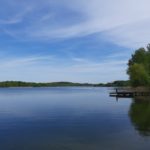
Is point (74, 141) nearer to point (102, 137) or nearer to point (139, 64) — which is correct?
point (102, 137)

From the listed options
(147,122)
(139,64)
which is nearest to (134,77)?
(139,64)

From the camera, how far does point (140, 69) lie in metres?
103

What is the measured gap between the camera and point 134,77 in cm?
10525

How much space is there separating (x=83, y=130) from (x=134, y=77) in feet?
249

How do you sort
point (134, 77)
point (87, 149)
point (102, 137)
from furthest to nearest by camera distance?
1. point (134, 77)
2. point (102, 137)
3. point (87, 149)

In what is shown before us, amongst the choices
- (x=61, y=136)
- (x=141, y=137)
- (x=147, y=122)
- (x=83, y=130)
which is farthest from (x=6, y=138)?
(x=147, y=122)

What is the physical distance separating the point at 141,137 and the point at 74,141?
6.14 metres

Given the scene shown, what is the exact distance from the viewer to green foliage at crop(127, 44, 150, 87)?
4060 inches

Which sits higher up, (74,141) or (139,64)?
(139,64)

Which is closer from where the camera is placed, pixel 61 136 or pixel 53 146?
pixel 53 146

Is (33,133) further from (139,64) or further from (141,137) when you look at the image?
(139,64)

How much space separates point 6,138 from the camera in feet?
90.7

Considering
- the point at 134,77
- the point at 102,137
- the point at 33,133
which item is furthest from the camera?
the point at 134,77

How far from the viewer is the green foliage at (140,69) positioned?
103m
